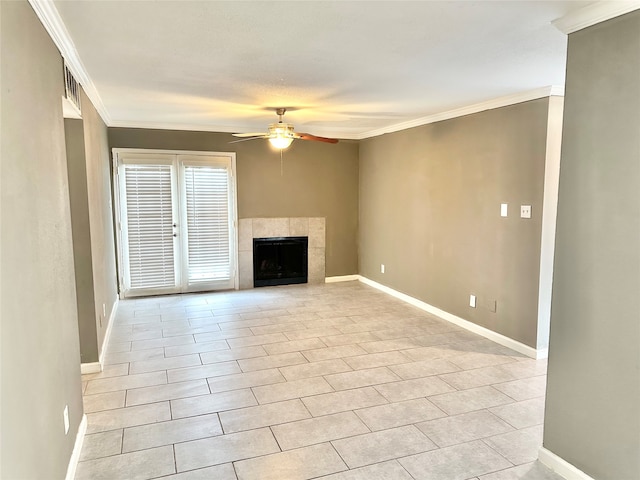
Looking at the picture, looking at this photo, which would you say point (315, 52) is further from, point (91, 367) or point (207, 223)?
point (207, 223)

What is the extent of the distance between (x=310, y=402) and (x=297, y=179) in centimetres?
434

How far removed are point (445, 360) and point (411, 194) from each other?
99.3 inches

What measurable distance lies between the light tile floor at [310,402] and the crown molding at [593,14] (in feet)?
7.95

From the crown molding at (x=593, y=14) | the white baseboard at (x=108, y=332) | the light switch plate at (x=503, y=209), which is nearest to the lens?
the crown molding at (x=593, y=14)

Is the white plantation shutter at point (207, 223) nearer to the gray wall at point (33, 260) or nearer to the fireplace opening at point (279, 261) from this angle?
the fireplace opening at point (279, 261)

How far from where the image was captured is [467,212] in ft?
15.9

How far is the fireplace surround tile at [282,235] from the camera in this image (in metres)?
6.75

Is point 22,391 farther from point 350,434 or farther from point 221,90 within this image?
point 221,90

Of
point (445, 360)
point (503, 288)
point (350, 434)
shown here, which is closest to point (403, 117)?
point (503, 288)

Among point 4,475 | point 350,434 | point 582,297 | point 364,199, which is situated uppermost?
point 364,199

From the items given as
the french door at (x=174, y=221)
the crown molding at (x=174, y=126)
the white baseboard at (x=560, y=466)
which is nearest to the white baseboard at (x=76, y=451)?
the white baseboard at (x=560, y=466)

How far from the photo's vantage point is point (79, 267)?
143 inches

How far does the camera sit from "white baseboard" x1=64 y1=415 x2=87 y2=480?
2.32 m

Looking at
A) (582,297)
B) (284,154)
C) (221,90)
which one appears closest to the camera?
(582,297)
